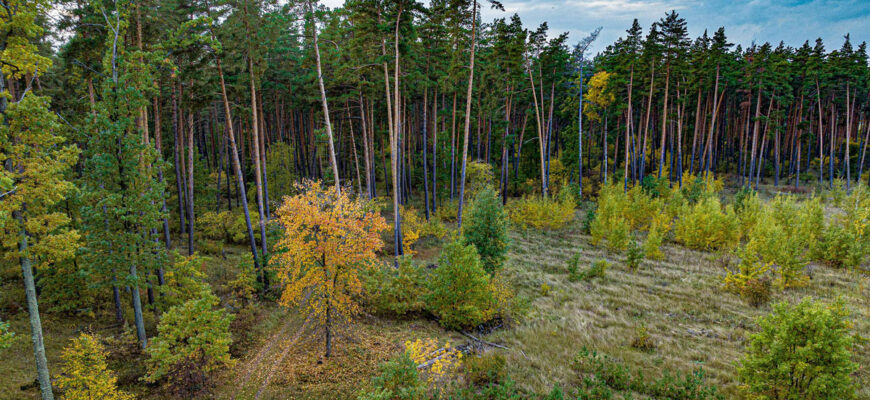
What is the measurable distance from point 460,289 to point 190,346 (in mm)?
8567

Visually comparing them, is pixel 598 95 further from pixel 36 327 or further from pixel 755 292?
pixel 36 327

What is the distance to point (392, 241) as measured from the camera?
25.1 m

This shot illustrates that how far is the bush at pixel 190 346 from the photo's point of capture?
387 inches

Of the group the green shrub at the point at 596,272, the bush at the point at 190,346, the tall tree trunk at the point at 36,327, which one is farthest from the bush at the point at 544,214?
the tall tree trunk at the point at 36,327

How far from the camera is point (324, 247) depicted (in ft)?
38.2

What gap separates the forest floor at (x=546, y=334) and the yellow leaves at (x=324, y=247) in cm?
208

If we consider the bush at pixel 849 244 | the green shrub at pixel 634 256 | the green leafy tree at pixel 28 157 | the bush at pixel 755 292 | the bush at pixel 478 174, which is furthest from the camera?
the bush at pixel 478 174

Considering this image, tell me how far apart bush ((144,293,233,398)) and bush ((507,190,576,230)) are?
22.0 meters

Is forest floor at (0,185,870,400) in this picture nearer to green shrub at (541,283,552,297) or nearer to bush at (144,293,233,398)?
green shrub at (541,283,552,297)

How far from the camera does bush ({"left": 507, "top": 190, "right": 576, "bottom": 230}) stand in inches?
1056

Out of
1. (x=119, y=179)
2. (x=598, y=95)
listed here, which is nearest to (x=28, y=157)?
(x=119, y=179)

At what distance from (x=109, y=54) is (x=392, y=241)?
17450mm

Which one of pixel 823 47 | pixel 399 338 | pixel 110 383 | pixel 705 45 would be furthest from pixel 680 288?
pixel 823 47

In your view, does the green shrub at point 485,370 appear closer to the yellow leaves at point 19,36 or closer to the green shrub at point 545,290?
the green shrub at point 545,290
